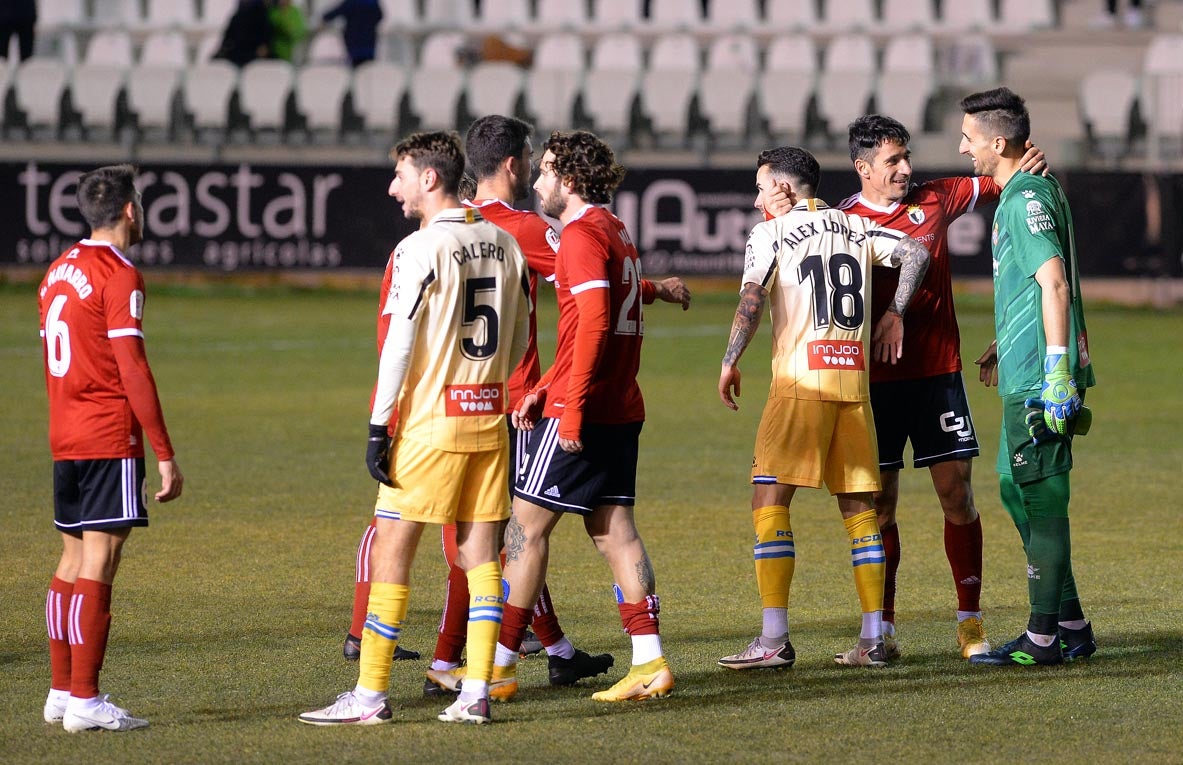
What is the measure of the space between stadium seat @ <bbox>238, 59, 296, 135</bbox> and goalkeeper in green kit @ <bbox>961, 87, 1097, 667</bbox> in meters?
19.9

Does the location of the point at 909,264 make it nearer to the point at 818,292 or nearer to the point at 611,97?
the point at 818,292

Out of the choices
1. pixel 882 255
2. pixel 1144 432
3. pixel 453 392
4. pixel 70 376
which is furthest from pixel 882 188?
pixel 1144 432

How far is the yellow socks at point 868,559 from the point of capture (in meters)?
6.16

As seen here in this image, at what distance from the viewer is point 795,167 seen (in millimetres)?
6230

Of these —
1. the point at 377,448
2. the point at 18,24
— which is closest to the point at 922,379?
the point at 377,448

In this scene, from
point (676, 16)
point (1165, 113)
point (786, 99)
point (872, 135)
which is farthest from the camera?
point (676, 16)

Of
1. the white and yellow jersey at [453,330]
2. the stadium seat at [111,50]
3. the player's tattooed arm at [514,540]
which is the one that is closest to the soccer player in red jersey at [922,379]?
the player's tattooed arm at [514,540]

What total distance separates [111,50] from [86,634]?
24.0 m

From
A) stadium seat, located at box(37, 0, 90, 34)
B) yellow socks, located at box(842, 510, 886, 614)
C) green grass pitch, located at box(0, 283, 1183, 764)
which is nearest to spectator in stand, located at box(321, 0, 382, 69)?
stadium seat, located at box(37, 0, 90, 34)

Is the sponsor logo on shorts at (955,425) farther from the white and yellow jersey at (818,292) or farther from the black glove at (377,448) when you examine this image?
the black glove at (377,448)

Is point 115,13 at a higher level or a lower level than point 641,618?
higher

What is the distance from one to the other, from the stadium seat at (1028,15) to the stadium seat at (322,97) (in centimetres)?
1053

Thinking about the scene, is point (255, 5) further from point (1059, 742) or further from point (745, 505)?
point (1059, 742)

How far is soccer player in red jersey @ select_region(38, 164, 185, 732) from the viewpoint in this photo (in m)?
5.20
